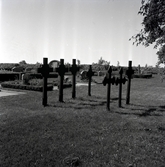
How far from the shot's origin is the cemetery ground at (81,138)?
3855 millimetres

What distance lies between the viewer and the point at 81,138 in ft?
16.3

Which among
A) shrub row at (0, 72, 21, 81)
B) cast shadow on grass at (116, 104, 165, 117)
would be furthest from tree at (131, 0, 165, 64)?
shrub row at (0, 72, 21, 81)

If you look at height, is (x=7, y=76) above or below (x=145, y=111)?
above

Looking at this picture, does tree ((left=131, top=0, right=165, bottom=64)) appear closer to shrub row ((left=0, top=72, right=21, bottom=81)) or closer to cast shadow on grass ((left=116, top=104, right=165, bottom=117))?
cast shadow on grass ((left=116, top=104, right=165, bottom=117))

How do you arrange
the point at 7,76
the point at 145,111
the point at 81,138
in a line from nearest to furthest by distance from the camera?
1. the point at 81,138
2. the point at 145,111
3. the point at 7,76

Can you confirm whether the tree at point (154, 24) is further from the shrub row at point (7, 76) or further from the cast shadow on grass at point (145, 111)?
the shrub row at point (7, 76)

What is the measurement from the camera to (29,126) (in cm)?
576

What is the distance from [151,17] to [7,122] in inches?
260

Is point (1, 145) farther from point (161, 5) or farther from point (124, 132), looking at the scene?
point (161, 5)

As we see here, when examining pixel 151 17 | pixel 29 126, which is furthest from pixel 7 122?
pixel 151 17

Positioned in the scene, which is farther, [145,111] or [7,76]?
[7,76]

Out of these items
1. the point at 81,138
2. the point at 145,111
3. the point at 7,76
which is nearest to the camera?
the point at 81,138

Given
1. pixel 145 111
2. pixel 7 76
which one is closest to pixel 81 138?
pixel 145 111

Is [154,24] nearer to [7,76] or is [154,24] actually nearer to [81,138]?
[81,138]
